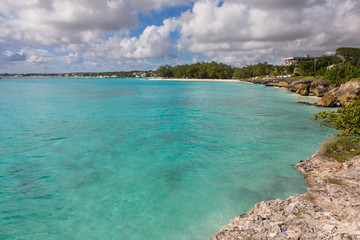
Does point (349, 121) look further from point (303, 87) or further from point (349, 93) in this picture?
point (303, 87)

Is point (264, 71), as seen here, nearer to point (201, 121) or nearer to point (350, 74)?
point (350, 74)

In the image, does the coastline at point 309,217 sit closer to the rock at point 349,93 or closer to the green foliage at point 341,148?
the green foliage at point 341,148

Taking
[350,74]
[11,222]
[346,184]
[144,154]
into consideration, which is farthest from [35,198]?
[350,74]

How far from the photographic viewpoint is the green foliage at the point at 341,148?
1200 centimetres

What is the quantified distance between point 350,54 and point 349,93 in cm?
7390

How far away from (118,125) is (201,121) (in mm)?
10145

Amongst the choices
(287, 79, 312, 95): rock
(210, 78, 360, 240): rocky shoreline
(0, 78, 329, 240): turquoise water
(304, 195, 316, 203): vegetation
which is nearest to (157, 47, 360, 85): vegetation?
(287, 79, 312, 95): rock

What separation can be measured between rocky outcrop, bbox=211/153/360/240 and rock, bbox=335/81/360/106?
30580mm

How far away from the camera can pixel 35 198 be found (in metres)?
10.1

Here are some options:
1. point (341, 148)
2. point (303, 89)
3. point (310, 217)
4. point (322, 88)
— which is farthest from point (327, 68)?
point (310, 217)

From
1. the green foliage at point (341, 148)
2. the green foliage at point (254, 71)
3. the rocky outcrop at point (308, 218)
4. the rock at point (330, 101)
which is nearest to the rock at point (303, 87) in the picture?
the rock at point (330, 101)

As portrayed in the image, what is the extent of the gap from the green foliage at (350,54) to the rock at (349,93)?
6979 cm

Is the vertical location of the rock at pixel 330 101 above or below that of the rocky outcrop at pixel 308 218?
above

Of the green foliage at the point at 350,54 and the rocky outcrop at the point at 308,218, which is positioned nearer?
the rocky outcrop at the point at 308,218
